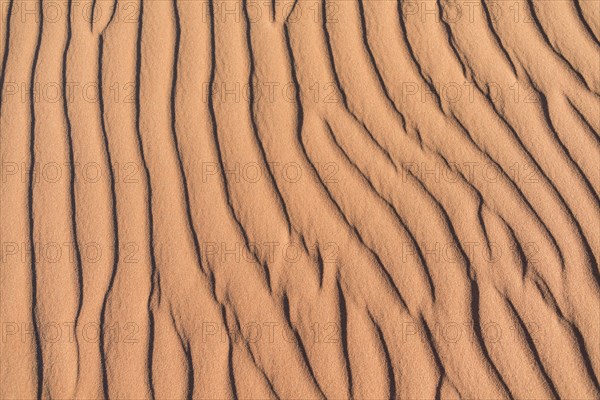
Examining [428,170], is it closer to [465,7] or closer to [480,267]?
[480,267]

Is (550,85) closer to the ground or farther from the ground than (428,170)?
farther from the ground

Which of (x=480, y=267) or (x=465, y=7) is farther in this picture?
(x=465, y=7)

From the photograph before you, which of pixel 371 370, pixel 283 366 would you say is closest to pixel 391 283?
pixel 371 370

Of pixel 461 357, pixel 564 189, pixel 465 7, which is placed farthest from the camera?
pixel 465 7

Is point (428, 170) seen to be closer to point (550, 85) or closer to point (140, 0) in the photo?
point (550, 85)

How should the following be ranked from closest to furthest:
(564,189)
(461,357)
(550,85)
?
(461,357)
(564,189)
(550,85)

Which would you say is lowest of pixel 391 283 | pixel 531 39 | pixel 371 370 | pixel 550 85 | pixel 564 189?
pixel 371 370

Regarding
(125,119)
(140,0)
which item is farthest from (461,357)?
(140,0)
